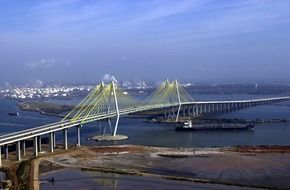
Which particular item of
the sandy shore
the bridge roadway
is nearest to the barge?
the bridge roadway

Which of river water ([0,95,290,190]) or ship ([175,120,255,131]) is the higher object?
ship ([175,120,255,131])

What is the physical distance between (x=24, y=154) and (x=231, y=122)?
17368 millimetres

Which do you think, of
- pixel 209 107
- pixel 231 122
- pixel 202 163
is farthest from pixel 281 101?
pixel 202 163

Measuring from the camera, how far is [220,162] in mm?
19656

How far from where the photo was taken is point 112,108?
4103cm

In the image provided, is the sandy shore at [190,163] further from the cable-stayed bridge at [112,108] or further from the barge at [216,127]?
the barge at [216,127]

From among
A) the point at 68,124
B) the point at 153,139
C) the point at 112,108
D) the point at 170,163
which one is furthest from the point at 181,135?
the point at 112,108

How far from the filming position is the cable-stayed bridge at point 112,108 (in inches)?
854

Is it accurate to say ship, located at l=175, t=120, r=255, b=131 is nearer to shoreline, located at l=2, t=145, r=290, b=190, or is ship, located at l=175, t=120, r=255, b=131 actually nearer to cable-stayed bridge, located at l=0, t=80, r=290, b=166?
cable-stayed bridge, located at l=0, t=80, r=290, b=166

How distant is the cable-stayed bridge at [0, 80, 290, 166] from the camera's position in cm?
2169

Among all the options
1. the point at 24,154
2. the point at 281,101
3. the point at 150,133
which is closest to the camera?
the point at 24,154

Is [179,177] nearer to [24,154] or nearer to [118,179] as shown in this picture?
[118,179]

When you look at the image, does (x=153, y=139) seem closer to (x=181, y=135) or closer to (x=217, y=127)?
(x=181, y=135)

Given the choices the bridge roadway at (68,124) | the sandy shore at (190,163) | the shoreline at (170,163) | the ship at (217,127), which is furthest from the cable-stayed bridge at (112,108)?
the ship at (217,127)
